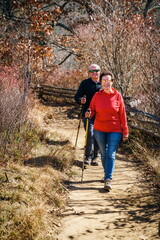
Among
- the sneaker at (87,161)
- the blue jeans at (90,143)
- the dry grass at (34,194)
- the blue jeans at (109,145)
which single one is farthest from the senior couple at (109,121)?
the sneaker at (87,161)

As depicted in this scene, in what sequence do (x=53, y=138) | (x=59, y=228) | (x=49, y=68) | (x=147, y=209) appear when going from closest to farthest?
(x=59, y=228) → (x=147, y=209) → (x=53, y=138) → (x=49, y=68)

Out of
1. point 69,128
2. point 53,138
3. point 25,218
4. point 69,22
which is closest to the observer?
point 25,218

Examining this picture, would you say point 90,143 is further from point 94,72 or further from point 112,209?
point 112,209

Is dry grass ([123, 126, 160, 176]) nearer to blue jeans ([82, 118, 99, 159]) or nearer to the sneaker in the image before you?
blue jeans ([82, 118, 99, 159])

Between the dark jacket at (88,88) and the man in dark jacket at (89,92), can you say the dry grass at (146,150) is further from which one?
the dark jacket at (88,88)

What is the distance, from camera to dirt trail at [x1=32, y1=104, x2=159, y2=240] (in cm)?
380

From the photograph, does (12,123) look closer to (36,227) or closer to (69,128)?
(36,227)

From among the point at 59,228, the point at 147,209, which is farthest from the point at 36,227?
the point at 147,209

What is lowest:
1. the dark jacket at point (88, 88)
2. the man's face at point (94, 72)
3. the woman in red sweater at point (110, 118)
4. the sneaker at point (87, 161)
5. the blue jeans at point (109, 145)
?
the sneaker at point (87, 161)

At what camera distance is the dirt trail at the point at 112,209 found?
3799mm

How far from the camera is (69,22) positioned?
20.1m

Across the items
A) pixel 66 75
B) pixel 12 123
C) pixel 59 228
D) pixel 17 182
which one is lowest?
pixel 59 228

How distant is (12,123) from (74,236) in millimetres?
2831

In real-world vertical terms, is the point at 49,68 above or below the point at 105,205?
above
